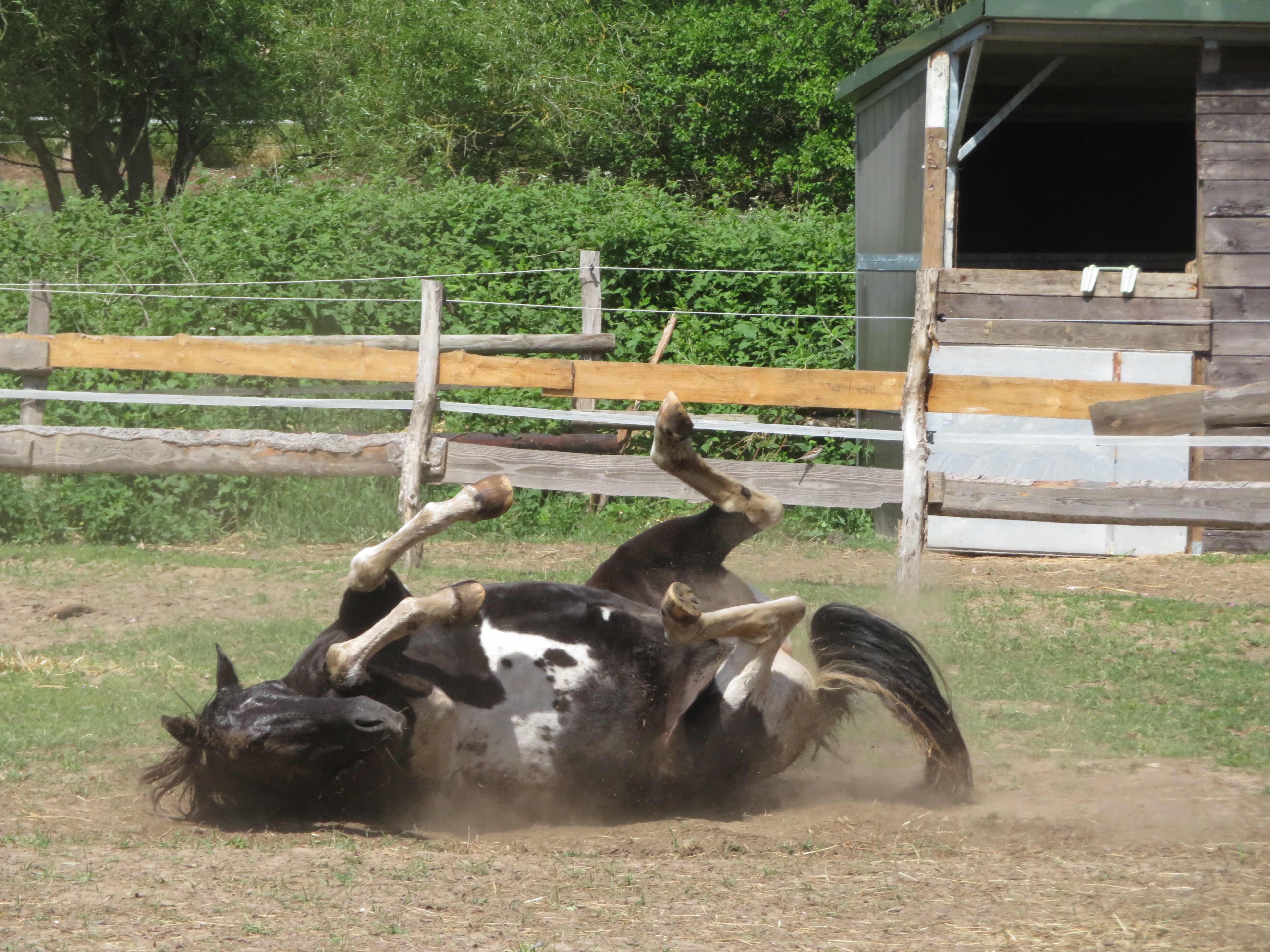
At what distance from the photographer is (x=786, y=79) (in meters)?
17.0

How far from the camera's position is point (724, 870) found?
2990 millimetres

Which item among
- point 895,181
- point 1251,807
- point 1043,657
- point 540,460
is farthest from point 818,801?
point 895,181

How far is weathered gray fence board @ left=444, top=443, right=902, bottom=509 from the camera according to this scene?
752cm

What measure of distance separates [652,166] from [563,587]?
14.6m

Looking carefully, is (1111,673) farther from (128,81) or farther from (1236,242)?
(128,81)

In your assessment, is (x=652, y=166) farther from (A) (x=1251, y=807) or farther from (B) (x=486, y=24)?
(A) (x=1251, y=807)

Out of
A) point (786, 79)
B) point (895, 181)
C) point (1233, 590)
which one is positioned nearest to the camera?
point (1233, 590)

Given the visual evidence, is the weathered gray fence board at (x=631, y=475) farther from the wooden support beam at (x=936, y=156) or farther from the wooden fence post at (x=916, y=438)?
the wooden support beam at (x=936, y=156)

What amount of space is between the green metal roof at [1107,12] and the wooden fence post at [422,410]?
389cm

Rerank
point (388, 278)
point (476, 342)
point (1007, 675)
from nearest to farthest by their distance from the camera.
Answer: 1. point (1007, 675)
2. point (476, 342)
3. point (388, 278)

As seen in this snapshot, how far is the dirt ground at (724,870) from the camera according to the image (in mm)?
2469

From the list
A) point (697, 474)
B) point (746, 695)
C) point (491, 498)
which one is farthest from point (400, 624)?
point (697, 474)

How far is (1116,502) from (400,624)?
4.79 m

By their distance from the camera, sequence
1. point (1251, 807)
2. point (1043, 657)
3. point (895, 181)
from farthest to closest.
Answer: point (895, 181) < point (1043, 657) < point (1251, 807)
